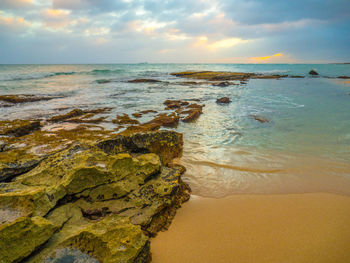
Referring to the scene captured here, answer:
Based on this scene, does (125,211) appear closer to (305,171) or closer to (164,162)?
(164,162)

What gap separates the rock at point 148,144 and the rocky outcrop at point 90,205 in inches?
0.9

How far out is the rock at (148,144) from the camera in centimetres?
429

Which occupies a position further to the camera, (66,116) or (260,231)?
(66,116)

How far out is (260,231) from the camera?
2.98m

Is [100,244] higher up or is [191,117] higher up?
[191,117]

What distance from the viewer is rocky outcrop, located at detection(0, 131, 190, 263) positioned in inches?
81.8

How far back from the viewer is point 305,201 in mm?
3695

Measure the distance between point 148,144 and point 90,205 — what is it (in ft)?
6.59

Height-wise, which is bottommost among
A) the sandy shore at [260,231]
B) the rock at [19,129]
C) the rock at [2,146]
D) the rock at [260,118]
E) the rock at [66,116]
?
the sandy shore at [260,231]

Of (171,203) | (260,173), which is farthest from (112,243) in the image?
(260,173)

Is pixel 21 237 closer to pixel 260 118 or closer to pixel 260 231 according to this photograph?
pixel 260 231

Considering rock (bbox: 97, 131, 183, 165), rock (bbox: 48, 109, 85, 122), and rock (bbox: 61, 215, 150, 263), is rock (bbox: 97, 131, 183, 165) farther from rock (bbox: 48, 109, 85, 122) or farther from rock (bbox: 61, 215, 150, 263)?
rock (bbox: 48, 109, 85, 122)

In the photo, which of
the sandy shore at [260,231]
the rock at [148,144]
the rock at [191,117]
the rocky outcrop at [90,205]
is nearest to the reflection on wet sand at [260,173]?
the sandy shore at [260,231]

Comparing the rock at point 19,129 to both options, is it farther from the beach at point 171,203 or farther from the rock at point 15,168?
the rock at point 15,168
